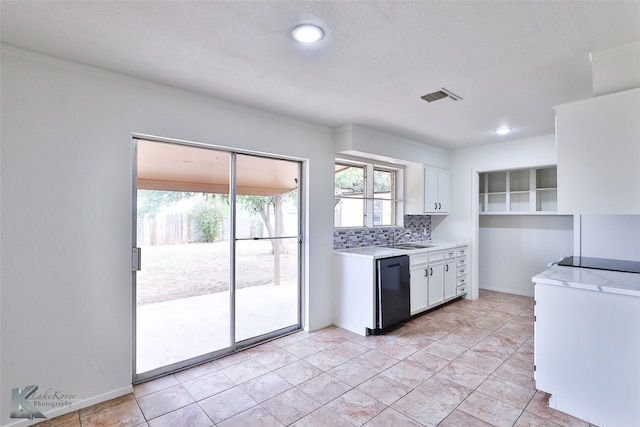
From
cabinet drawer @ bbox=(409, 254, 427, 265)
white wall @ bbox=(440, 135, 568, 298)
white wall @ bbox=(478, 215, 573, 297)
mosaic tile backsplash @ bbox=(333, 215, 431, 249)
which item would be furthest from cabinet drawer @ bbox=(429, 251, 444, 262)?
white wall @ bbox=(478, 215, 573, 297)

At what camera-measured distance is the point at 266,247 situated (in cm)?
343

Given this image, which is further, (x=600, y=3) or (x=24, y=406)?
(x=24, y=406)

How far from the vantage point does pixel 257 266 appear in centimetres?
335

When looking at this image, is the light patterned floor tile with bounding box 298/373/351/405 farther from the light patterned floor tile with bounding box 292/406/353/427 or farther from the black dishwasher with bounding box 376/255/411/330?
the black dishwasher with bounding box 376/255/411/330

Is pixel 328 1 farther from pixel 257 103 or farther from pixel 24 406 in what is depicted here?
pixel 24 406

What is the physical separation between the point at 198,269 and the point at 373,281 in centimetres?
184

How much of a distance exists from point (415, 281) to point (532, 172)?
2840 mm

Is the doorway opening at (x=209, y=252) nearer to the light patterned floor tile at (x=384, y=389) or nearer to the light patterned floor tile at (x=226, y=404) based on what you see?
the light patterned floor tile at (x=226, y=404)

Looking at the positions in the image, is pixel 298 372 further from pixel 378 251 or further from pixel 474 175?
pixel 474 175

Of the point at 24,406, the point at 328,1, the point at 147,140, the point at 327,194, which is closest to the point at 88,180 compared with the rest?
the point at 147,140

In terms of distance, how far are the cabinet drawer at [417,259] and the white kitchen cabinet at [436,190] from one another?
3.01 feet

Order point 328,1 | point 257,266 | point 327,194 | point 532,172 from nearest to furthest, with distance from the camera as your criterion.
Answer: point 328,1, point 257,266, point 327,194, point 532,172

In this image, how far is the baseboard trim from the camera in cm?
200

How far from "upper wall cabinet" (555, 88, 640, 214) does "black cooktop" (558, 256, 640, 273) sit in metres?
0.76
